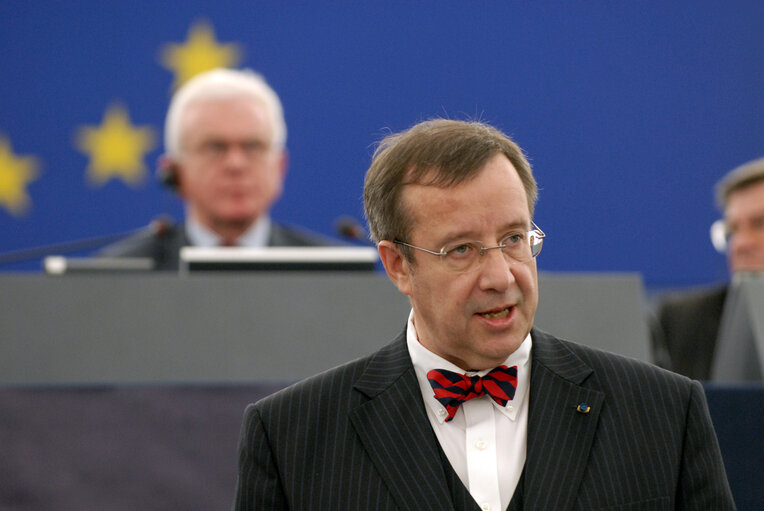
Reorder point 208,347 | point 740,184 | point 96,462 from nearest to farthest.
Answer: point 96,462 < point 208,347 < point 740,184

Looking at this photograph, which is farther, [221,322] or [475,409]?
[221,322]

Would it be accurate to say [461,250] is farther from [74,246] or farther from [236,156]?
[236,156]

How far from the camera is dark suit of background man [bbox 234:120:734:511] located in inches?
69.2

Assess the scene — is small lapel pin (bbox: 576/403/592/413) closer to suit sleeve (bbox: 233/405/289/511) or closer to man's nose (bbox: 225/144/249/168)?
suit sleeve (bbox: 233/405/289/511)

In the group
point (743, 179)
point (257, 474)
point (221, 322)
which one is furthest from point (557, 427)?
point (743, 179)

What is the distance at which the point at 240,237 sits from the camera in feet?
14.3

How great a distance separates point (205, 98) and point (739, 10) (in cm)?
288

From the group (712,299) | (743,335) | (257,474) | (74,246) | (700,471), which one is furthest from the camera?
(712,299)

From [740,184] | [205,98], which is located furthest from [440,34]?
[740,184]

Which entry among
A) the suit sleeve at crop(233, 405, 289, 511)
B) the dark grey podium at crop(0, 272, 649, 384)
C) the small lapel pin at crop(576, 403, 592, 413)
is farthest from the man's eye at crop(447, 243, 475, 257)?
the dark grey podium at crop(0, 272, 649, 384)

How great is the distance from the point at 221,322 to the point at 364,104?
8.30 ft

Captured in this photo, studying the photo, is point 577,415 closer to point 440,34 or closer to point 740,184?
point 740,184

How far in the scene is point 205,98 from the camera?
4477mm

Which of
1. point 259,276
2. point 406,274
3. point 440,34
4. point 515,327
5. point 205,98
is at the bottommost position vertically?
point 515,327
